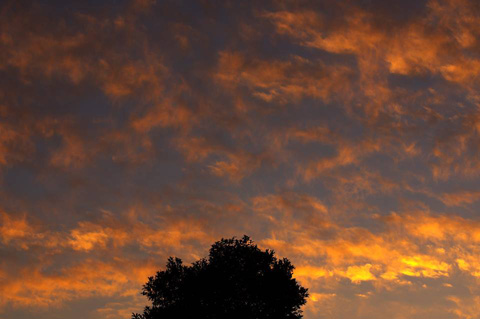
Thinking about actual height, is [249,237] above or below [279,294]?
above

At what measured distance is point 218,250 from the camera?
56.2 metres

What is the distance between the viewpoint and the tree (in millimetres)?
54062

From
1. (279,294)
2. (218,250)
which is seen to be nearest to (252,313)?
(279,294)

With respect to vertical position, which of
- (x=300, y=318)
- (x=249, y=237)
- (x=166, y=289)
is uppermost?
(x=249, y=237)

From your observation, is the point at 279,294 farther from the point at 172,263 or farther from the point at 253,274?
the point at 172,263

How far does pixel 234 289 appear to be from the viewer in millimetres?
54250

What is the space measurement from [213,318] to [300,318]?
900cm

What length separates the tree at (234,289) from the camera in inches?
2128

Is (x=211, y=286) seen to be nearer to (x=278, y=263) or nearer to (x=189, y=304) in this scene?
(x=189, y=304)

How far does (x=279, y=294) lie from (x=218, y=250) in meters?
7.82

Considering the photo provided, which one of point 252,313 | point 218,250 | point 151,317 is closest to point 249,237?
point 218,250

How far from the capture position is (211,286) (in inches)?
2140

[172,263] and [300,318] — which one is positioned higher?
[172,263]

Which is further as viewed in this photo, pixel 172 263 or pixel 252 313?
pixel 172 263
